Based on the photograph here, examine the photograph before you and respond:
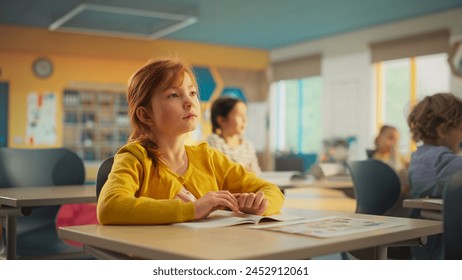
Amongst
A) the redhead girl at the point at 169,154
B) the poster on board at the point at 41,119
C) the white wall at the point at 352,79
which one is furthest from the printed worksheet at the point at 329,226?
the poster on board at the point at 41,119

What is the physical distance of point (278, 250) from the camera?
829mm

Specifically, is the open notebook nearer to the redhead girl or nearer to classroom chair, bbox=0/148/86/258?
the redhead girl

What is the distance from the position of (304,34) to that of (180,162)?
6.69 metres

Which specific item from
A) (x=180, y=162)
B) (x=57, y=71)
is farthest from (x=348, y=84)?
(x=180, y=162)

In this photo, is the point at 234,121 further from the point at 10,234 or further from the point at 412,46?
the point at 412,46

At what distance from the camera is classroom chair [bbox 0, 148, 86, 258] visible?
216 cm

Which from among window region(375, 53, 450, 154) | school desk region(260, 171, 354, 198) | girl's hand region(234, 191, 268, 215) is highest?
window region(375, 53, 450, 154)

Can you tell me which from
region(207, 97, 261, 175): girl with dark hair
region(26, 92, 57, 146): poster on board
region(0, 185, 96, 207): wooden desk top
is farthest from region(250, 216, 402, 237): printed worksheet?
region(26, 92, 57, 146): poster on board

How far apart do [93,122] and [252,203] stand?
7.13 metres

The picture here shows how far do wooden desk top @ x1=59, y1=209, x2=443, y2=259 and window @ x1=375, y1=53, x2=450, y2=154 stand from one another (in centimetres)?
584

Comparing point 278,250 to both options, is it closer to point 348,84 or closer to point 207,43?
point 348,84

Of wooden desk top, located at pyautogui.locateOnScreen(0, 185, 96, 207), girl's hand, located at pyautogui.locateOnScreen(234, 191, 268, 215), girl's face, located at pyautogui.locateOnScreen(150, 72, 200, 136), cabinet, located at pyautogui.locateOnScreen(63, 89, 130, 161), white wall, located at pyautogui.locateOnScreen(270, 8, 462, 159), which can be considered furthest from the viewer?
cabinet, located at pyautogui.locateOnScreen(63, 89, 130, 161)

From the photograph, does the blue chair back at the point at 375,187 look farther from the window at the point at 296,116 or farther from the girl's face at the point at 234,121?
the window at the point at 296,116
